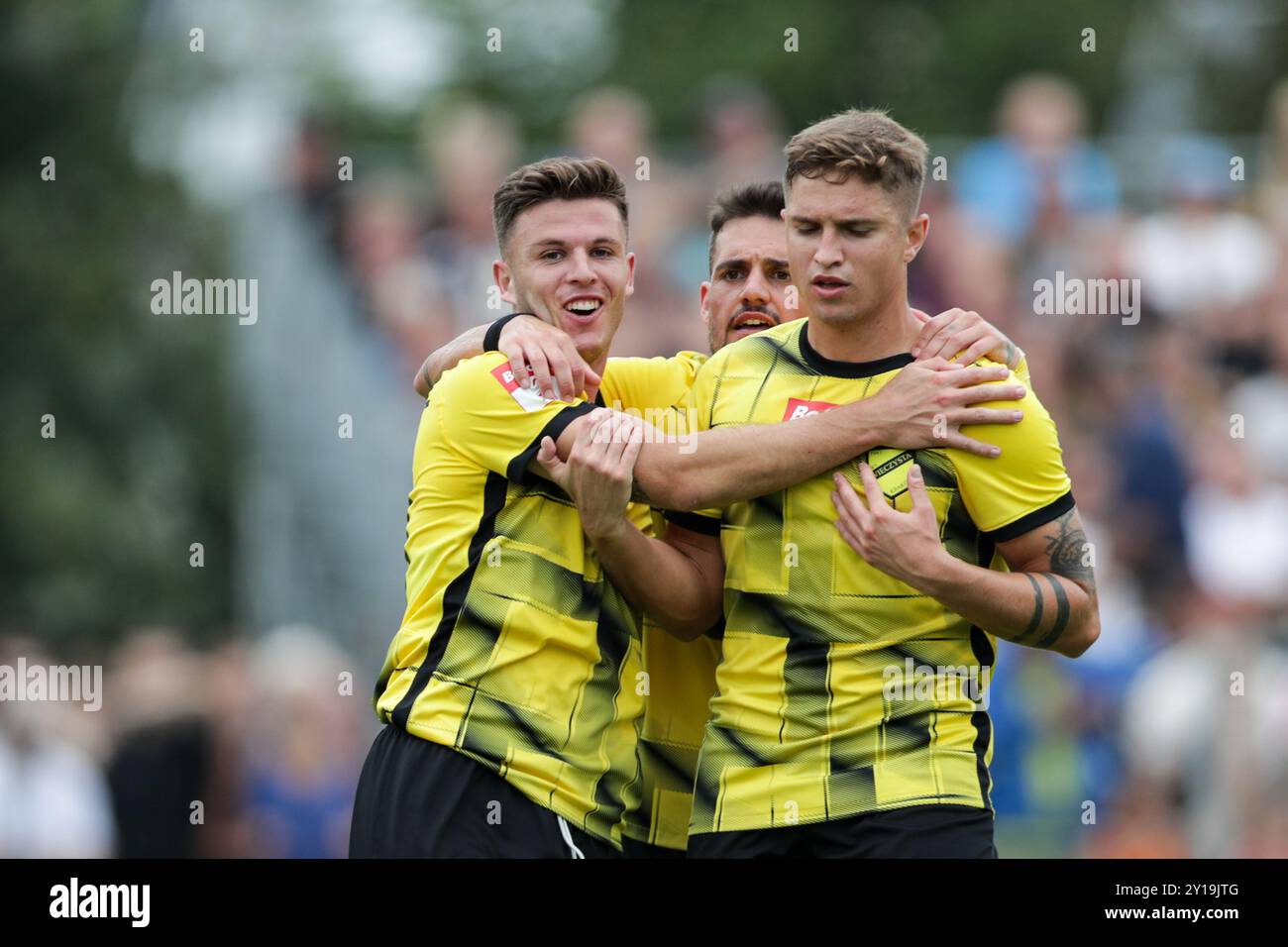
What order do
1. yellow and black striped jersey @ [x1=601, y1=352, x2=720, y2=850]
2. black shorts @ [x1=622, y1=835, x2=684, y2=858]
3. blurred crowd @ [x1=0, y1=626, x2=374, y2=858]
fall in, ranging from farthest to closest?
blurred crowd @ [x1=0, y1=626, x2=374, y2=858]
yellow and black striped jersey @ [x1=601, y1=352, x2=720, y2=850]
black shorts @ [x1=622, y1=835, x2=684, y2=858]

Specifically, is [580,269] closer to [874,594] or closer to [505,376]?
[505,376]

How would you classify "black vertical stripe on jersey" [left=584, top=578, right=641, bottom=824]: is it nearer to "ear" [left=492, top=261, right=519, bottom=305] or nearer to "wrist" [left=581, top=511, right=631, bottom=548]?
"wrist" [left=581, top=511, right=631, bottom=548]

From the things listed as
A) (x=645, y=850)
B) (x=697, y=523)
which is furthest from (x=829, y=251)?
(x=645, y=850)

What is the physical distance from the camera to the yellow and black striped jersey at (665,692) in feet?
18.5

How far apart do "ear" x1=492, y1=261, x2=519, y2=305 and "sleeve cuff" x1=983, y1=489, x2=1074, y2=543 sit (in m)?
1.61

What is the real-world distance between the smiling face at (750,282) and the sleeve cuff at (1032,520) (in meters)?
1.25

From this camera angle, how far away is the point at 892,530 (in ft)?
16.4

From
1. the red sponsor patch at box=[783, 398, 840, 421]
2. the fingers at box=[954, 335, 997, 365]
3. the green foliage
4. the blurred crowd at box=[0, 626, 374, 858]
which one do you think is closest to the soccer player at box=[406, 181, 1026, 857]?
the fingers at box=[954, 335, 997, 365]

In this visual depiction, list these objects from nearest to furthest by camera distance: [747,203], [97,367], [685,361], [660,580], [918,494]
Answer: [918,494]
[660,580]
[685,361]
[747,203]
[97,367]

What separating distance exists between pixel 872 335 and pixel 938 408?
0.36 meters

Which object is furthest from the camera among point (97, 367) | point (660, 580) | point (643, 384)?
point (97, 367)

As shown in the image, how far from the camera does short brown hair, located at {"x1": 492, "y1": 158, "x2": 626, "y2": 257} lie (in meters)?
5.55

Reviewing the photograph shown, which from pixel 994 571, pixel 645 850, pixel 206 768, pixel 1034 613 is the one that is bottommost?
pixel 206 768
